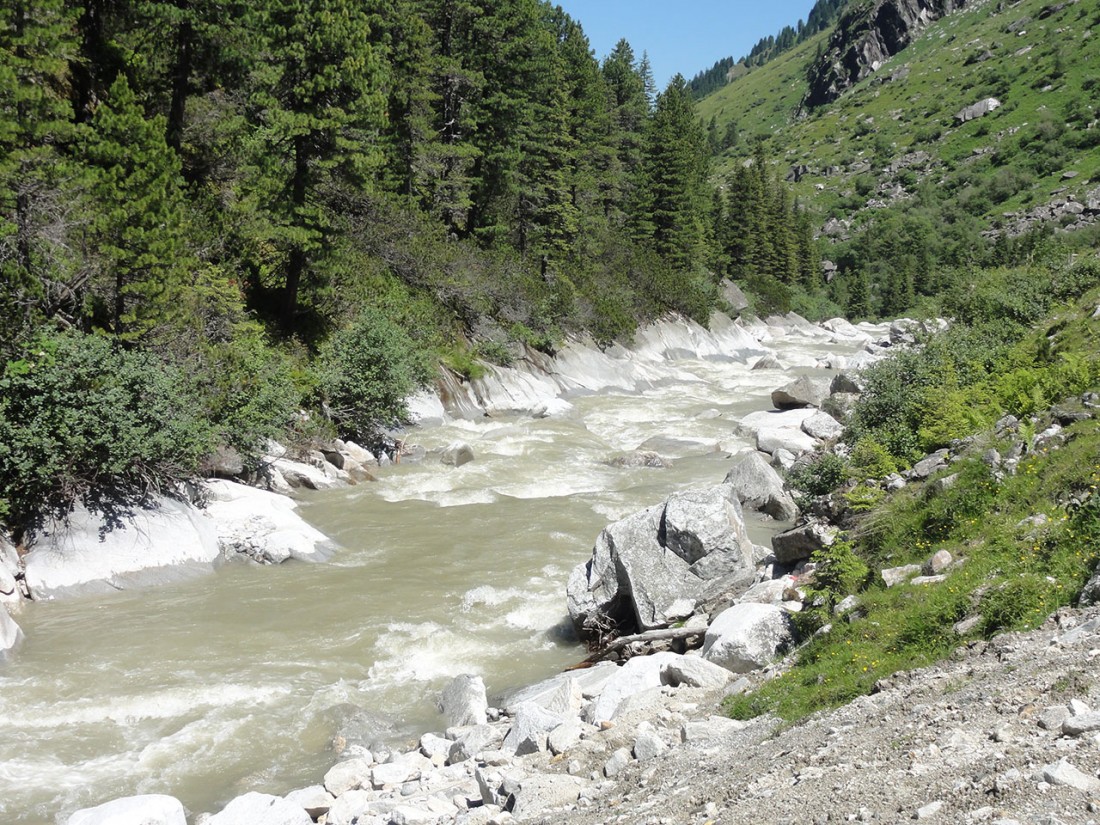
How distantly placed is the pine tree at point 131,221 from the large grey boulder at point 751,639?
13.8 m

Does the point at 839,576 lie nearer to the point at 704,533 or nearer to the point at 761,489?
the point at 704,533

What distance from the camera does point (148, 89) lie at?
78.4 feet

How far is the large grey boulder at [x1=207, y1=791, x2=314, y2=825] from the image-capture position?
7199mm

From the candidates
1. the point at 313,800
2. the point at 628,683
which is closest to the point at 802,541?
the point at 628,683

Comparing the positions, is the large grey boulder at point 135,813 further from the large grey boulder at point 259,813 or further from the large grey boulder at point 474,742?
the large grey boulder at point 474,742

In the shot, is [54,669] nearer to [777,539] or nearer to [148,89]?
[777,539]

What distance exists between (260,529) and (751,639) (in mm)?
10210

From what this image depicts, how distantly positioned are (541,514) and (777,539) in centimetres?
668

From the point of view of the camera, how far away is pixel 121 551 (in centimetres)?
1349

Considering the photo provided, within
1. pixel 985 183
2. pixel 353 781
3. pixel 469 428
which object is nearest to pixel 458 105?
pixel 469 428

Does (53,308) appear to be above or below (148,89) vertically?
below

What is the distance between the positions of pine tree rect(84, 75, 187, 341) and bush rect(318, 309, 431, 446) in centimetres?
578

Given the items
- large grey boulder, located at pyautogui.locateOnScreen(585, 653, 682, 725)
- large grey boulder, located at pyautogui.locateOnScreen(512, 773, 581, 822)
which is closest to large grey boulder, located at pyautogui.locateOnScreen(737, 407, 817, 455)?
large grey boulder, located at pyautogui.locateOnScreen(585, 653, 682, 725)

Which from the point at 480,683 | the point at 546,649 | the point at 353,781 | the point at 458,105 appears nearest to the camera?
the point at 353,781
